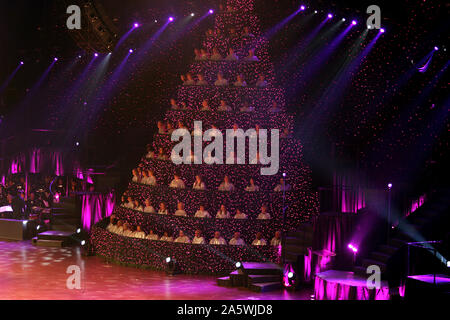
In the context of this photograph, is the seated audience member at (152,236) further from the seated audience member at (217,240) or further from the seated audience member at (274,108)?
the seated audience member at (274,108)

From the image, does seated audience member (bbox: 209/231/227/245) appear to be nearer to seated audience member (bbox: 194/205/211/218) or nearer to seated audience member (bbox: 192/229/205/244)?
seated audience member (bbox: 192/229/205/244)

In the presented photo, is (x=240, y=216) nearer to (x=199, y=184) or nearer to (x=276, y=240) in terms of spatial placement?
(x=276, y=240)

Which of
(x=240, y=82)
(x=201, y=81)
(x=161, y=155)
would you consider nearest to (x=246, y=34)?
(x=240, y=82)

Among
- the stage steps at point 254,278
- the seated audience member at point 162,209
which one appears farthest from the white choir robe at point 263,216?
the seated audience member at point 162,209

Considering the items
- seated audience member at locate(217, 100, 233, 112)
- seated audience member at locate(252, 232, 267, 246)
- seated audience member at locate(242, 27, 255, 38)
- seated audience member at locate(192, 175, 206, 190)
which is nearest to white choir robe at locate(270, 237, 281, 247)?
seated audience member at locate(252, 232, 267, 246)

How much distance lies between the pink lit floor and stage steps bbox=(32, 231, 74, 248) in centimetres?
125

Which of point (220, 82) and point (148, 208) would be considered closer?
point (148, 208)

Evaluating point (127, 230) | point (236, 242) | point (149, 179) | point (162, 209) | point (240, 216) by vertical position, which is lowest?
point (236, 242)

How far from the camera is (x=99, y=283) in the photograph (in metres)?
10.8

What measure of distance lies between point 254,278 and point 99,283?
8.69ft

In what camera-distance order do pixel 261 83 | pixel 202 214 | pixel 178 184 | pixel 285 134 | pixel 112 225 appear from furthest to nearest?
1. pixel 261 83
2. pixel 112 225
3. pixel 285 134
4. pixel 178 184
5. pixel 202 214

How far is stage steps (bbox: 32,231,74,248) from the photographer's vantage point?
1436cm

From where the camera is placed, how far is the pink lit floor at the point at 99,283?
998 centimetres
